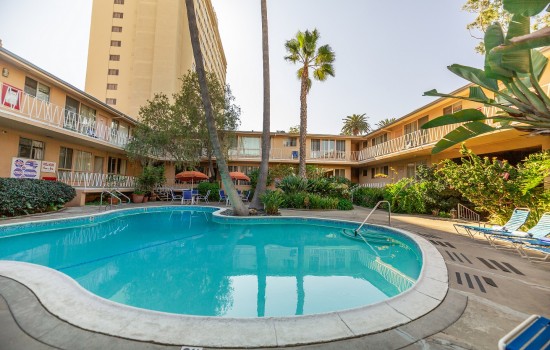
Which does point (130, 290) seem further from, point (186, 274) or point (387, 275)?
point (387, 275)

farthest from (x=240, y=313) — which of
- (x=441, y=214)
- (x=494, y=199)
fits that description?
(x=441, y=214)

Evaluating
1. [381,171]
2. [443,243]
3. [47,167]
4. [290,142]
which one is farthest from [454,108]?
[47,167]

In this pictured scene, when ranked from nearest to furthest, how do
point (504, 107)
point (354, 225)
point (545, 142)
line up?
point (504, 107)
point (354, 225)
point (545, 142)

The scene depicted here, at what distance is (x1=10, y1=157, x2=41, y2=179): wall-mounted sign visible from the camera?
1205cm

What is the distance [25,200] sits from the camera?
10.2 meters

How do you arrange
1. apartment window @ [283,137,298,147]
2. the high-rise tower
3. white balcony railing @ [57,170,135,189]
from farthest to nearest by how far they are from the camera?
the high-rise tower → apartment window @ [283,137,298,147] → white balcony railing @ [57,170,135,189]

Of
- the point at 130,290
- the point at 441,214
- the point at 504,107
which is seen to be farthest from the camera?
the point at 441,214

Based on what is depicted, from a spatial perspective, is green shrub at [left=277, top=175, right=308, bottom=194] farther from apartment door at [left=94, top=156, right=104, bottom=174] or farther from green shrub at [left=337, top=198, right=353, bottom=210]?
apartment door at [left=94, top=156, right=104, bottom=174]

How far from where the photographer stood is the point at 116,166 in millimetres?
20281

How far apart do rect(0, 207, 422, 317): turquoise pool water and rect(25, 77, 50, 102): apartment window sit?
25.2 ft

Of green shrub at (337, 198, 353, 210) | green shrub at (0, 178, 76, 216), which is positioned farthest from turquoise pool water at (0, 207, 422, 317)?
green shrub at (337, 198, 353, 210)

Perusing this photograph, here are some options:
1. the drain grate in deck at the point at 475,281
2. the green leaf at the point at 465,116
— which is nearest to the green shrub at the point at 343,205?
the drain grate in deck at the point at 475,281

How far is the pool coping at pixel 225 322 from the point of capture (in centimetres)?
237

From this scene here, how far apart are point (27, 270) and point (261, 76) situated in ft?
40.0
